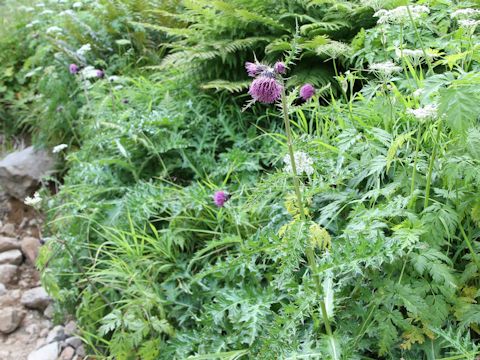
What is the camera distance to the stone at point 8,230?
12.7 feet

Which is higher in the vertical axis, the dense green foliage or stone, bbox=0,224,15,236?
the dense green foliage

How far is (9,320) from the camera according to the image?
2.89 meters

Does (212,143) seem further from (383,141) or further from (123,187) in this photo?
(383,141)

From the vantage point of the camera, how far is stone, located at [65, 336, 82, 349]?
106 inches

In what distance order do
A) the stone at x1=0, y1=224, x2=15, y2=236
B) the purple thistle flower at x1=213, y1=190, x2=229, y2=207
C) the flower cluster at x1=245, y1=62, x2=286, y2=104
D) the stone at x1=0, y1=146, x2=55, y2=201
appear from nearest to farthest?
the flower cluster at x1=245, y1=62, x2=286, y2=104
the purple thistle flower at x1=213, y1=190, x2=229, y2=207
the stone at x1=0, y1=224, x2=15, y2=236
the stone at x1=0, y1=146, x2=55, y2=201

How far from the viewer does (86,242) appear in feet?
9.21

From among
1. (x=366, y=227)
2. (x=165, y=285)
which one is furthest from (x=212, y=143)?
(x=366, y=227)

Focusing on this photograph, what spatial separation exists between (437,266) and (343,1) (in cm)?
183

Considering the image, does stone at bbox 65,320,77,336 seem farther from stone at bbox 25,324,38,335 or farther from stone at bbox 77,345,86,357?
stone at bbox 25,324,38,335

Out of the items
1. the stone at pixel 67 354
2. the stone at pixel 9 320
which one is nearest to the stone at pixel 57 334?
the stone at pixel 67 354

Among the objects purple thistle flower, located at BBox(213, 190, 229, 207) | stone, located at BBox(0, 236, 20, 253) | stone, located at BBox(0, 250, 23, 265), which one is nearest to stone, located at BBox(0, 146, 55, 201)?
stone, located at BBox(0, 236, 20, 253)

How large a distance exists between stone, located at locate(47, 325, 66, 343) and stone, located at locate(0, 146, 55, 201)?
1557 mm

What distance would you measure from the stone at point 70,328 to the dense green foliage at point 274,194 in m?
0.15

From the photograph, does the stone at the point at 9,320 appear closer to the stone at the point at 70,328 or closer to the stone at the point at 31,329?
the stone at the point at 31,329
